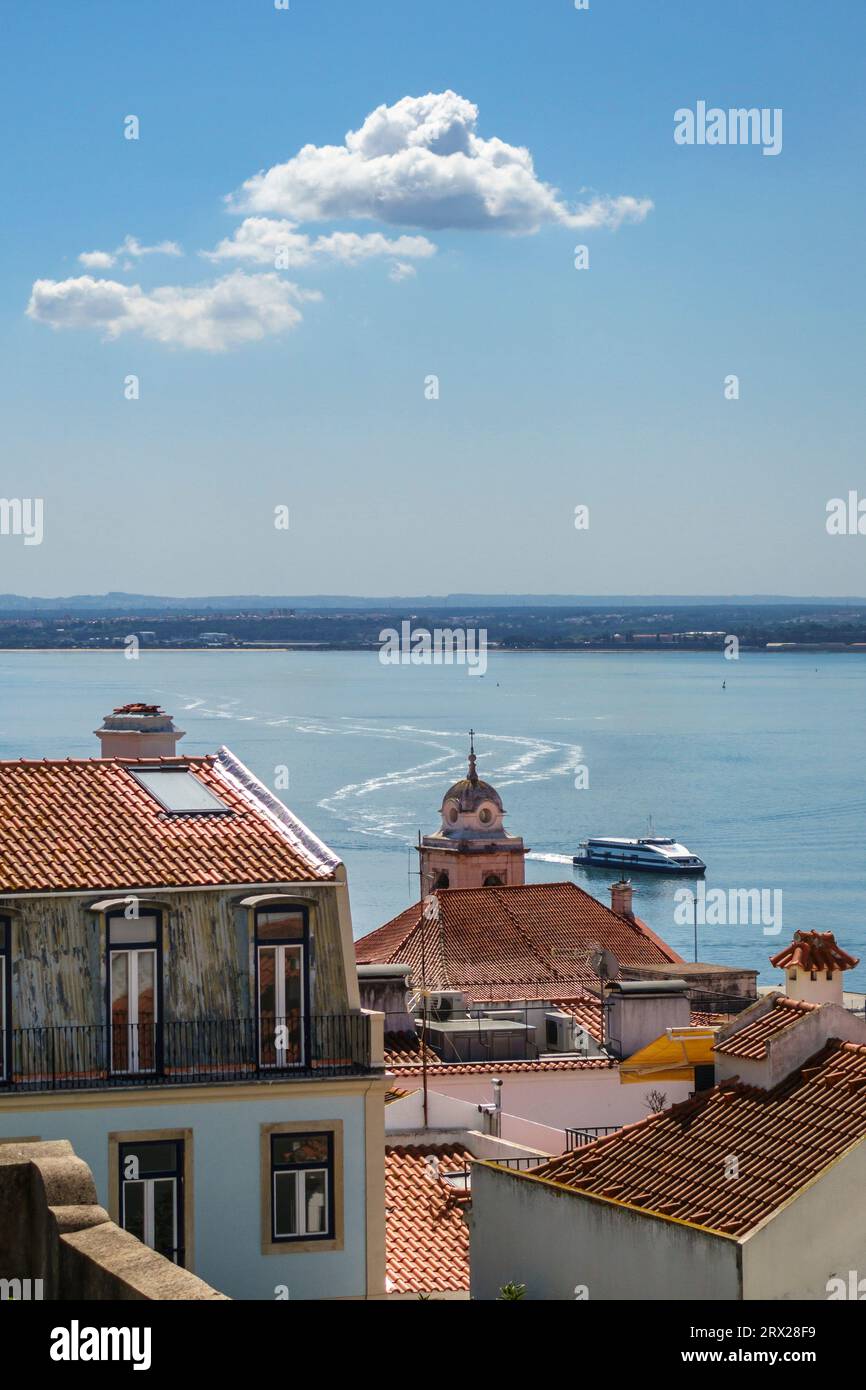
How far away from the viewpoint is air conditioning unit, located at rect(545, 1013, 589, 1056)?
24.8 meters

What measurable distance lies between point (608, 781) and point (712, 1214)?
5743 inches

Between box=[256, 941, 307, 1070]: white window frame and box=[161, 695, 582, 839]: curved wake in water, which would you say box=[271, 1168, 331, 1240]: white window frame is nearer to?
box=[256, 941, 307, 1070]: white window frame

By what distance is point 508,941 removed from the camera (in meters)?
48.3

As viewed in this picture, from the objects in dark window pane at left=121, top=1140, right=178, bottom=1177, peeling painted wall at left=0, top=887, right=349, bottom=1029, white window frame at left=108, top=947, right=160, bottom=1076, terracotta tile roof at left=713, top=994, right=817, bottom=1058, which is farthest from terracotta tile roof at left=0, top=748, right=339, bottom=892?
terracotta tile roof at left=713, top=994, right=817, bottom=1058

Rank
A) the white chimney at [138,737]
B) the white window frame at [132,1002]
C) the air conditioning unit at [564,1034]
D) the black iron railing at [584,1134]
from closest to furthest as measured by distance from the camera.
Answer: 1. the white window frame at [132,1002]
2. the black iron railing at [584,1134]
3. the white chimney at [138,737]
4. the air conditioning unit at [564,1034]

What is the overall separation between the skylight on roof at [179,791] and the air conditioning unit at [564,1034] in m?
9.55

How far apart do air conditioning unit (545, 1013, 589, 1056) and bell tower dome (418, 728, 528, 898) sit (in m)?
40.0

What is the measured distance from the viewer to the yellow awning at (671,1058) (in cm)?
2008

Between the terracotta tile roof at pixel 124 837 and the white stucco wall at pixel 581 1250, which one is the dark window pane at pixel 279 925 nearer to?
the terracotta tile roof at pixel 124 837

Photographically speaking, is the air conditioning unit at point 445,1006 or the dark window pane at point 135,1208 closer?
the dark window pane at point 135,1208

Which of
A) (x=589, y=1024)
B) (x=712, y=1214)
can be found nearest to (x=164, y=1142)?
(x=712, y=1214)

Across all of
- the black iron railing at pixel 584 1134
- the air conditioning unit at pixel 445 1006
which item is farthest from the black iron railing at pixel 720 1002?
the black iron railing at pixel 584 1134
